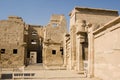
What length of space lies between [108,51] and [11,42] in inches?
614

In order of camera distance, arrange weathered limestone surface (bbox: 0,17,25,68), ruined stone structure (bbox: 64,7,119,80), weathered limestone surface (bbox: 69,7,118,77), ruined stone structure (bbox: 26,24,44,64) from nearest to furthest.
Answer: ruined stone structure (bbox: 64,7,119,80) < weathered limestone surface (bbox: 69,7,118,77) < weathered limestone surface (bbox: 0,17,25,68) < ruined stone structure (bbox: 26,24,44,64)

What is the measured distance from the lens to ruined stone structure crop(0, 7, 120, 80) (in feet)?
25.9

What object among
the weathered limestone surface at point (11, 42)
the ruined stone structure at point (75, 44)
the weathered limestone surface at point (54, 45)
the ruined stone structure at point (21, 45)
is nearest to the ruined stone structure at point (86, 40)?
the ruined stone structure at point (75, 44)

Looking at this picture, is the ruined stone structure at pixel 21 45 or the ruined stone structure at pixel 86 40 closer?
the ruined stone structure at pixel 86 40

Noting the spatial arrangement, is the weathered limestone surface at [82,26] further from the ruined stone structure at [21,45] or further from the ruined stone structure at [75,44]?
the ruined stone structure at [21,45]

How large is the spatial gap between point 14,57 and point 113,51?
15.9 metres

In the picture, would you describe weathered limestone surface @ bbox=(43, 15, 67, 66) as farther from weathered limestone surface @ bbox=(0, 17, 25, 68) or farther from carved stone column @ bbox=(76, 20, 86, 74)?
carved stone column @ bbox=(76, 20, 86, 74)

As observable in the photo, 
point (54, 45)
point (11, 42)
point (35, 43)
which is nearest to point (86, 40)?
point (54, 45)

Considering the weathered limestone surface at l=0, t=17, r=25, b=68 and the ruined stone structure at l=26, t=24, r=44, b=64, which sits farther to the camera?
the ruined stone structure at l=26, t=24, r=44, b=64

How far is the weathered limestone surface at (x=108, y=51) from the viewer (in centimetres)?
706

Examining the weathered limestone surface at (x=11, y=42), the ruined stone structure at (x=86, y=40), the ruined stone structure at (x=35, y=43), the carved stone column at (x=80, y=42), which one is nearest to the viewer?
the ruined stone structure at (x=86, y=40)

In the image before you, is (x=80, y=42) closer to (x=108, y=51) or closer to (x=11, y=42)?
(x=108, y=51)

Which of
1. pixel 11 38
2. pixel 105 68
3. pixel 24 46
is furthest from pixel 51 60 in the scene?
pixel 105 68

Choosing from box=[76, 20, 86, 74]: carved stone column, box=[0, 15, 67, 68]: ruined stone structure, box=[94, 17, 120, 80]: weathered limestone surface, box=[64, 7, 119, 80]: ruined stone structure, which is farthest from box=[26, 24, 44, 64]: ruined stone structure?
box=[94, 17, 120, 80]: weathered limestone surface
